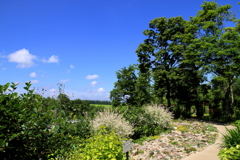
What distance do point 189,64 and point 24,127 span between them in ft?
48.6

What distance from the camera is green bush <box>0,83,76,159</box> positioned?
7.80 feet

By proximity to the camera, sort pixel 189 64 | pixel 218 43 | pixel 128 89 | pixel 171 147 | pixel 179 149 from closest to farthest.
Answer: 1. pixel 179 149
2. pixel 171 147
3. pixel 218 43
4. pixel 189 64
5. pixel 128 89

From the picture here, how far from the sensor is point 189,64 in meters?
15.4

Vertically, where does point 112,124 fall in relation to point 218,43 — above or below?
below

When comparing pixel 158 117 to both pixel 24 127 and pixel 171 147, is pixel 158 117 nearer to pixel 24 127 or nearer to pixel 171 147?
pixel 171 147

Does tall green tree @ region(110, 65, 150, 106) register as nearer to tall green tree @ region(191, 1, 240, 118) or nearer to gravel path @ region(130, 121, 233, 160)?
tall green tree @ region(191, 1, 240, 118)

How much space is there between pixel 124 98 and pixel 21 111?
18759 mm

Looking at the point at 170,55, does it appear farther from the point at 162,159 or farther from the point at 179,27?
the point at 162,159

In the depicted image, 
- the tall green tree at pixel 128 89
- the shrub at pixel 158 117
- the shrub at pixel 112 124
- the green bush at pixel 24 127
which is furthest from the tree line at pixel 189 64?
the green bush at pixel 24 127

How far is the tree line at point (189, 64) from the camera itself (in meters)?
12.4

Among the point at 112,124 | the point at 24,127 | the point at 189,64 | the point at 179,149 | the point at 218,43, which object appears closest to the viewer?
the point at 24,127

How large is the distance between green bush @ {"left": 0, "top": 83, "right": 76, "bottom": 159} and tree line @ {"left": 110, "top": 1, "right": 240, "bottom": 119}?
38.4 ft

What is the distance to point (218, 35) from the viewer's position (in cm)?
1298

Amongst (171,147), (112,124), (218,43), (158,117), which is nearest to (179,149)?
A: (171,147)
